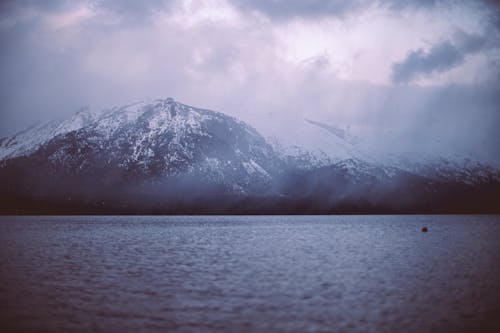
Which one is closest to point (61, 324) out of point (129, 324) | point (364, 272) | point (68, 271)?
point (129, 324)

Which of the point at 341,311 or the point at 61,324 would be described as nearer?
the point at 61,324

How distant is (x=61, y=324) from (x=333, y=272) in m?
31.2

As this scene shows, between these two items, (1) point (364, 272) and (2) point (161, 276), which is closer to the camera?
(2) point (161, 276)

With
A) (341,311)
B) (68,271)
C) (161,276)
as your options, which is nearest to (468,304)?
(341,311)

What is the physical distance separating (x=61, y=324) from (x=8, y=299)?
33.2ft

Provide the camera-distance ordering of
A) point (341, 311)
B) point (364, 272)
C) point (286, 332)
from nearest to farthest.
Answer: point (286, 332)
point (341, 311)
point (364, 272)

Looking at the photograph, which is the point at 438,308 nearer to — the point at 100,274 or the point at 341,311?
the point at 341,311

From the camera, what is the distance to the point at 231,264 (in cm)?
5938

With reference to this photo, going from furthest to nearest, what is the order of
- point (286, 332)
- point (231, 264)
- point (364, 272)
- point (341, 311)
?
point (231, 264) < point (364, 272) < point (341, 311) < point (286, 332)

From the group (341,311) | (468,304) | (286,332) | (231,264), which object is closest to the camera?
(286,332)

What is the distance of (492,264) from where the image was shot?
6016cm

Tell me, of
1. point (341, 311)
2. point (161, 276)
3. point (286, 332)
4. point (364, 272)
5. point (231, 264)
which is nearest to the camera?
point (286, 332)

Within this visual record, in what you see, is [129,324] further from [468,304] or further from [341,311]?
[468,304]

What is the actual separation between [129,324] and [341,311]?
579 inches
